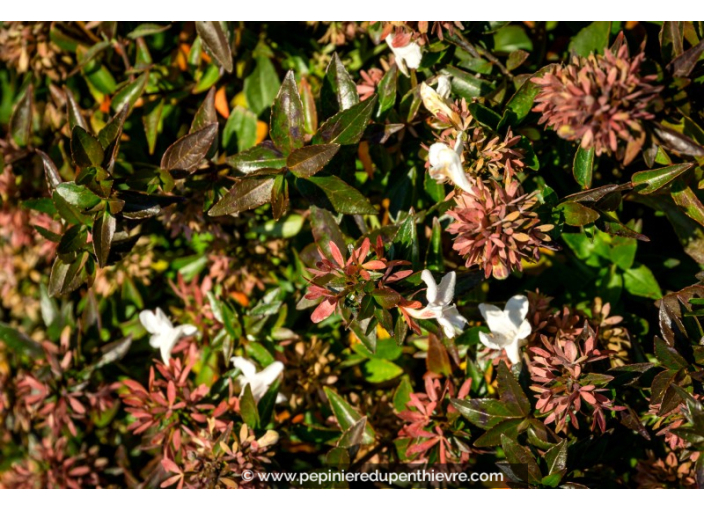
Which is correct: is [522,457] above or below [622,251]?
below

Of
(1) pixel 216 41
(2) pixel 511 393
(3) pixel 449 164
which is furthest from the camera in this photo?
(1) pixel 216 41

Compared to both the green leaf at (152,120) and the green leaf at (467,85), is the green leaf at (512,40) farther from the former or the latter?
the green leaf at (152,120)

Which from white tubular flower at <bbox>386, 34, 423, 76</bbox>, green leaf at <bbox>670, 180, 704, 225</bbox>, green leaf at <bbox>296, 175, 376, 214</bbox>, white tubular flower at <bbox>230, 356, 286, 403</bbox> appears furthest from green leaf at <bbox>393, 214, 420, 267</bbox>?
green leaf at <bbox>670, 180, 704, 225</bbox>

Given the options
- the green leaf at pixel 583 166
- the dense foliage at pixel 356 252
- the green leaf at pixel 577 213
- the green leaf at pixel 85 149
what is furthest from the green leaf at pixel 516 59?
the green leaf at pixel 85 149

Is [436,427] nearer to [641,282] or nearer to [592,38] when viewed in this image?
[641,282]

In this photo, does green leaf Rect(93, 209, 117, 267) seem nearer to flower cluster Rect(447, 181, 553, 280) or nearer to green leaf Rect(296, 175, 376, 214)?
green leaf Rect(296, 175, 376, 214)

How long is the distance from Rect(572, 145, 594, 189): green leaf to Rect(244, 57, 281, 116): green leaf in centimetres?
105

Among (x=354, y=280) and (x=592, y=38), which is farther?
(x=592, y=38)

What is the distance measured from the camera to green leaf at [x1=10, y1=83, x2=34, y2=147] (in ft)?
7.07

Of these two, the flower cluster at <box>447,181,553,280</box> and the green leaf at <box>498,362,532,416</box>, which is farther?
the green leaf at <box>498,362,532,416</box>

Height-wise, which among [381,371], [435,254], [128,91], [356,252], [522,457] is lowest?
[381,371]

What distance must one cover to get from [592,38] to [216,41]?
44.4 inches

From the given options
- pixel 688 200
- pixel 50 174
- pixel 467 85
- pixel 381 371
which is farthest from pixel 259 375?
pixel 688 200

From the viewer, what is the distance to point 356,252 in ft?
4.60
